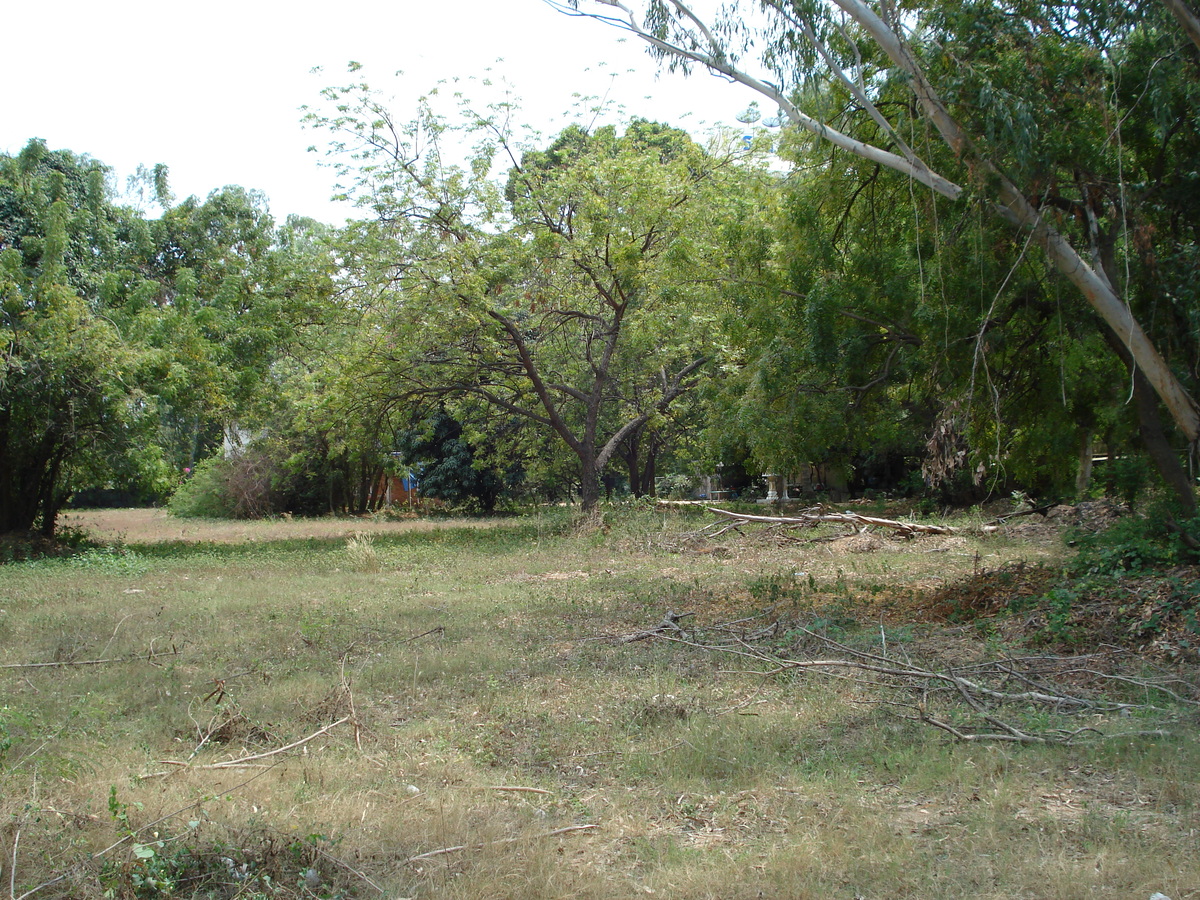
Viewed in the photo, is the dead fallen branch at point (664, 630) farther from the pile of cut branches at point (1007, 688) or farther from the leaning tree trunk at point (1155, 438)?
the leaning tree trunk at point (1155, 438)

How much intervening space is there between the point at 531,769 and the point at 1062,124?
7514 mm

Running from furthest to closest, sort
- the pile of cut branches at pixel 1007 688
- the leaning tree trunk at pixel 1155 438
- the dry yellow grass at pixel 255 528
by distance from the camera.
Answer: the dry yellow grass at pixel 255 528 → the leaning tree trunk at pixel 1155 438 → the pile of cut branches at pixel 1007 688

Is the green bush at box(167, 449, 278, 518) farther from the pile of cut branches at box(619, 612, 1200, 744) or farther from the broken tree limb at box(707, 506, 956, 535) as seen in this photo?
the pile of cut branches at box(619, 612, 1200, 744)

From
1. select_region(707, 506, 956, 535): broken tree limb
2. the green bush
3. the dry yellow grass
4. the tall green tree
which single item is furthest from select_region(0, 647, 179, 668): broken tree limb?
the green bush

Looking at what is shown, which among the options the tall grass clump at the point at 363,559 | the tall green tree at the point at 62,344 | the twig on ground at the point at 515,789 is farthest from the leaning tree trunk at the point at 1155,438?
the tall green tree at the point at 62,344

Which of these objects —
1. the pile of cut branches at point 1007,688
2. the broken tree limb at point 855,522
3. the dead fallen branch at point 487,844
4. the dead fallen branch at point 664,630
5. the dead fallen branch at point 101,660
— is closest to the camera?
the dead fallen branch at point 487,844

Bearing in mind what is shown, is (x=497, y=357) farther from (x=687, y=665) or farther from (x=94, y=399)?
(x=687, y=665)

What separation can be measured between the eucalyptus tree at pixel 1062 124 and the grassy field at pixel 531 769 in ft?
11.9

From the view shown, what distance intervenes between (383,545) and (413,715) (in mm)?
13292

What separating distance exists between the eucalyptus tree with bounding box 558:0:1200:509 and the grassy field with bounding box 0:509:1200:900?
3.61m

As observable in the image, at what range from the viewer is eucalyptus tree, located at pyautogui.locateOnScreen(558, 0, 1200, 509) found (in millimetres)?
8156

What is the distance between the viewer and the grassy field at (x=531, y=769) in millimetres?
3996

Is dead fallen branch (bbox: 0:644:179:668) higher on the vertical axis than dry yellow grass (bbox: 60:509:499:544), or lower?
higher

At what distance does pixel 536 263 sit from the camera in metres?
19.9
